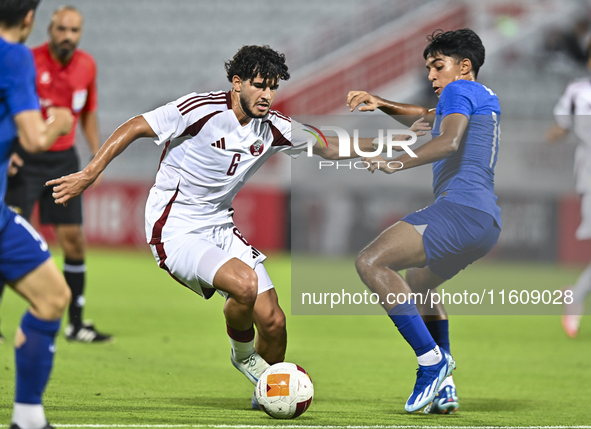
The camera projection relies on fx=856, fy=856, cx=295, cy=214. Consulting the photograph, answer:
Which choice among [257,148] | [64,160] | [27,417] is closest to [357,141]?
[257,148]

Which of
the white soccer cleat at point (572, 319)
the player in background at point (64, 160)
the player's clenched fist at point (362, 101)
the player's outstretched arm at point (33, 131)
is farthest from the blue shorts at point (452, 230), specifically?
the white soccer cleat at point (572, 319)

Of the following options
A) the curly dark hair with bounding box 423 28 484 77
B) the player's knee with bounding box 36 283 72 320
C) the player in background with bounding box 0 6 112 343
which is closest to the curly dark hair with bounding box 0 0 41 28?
the player's knee with bounding box 36 283 72 320

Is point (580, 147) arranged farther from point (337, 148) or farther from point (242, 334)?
point (242, 334)

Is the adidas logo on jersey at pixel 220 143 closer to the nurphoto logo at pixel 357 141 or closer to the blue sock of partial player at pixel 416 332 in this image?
the nurphoto logo at pixel 357 141

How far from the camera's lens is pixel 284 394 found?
13.7 ft

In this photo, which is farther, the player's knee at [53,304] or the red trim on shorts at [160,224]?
the red trim on shorts at [160,224]

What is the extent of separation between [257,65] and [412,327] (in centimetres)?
157

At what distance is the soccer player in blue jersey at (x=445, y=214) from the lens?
170 inches

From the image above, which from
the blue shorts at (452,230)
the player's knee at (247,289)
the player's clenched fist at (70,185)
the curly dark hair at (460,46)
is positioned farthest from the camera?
the curly dark hair at (460,46)

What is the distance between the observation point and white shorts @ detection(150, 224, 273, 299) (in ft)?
14.5

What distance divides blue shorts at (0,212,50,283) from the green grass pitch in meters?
0.82

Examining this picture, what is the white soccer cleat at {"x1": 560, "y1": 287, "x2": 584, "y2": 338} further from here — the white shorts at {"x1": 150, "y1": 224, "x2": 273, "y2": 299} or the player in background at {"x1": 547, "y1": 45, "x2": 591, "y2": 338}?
the white shorts at {"x1": 150, "y1": 224, "x2": 273, "y2": 299}

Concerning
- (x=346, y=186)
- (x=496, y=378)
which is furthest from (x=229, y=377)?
(x=346, y=186)

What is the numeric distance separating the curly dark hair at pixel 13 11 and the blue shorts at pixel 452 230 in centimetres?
218
